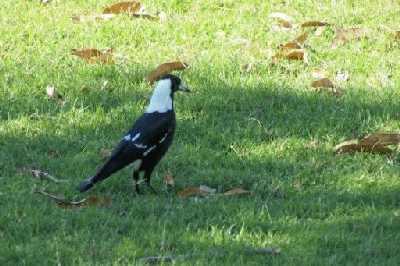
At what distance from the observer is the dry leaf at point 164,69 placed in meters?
8.93

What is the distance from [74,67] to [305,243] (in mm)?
3654

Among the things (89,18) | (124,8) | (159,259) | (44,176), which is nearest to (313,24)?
(124,8)

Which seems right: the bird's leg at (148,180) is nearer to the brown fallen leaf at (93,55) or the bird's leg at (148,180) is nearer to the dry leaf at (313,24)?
the brown fallen leaf at (93,55)

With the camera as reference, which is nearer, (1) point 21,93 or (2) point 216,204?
(2) point 216,204

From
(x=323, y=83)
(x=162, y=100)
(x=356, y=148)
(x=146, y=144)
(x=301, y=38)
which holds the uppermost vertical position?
(x=162, y=100)

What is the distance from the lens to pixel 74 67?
914cm

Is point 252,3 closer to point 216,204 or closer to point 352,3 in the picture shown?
point 352,3

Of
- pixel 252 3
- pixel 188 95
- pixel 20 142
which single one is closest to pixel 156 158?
pixel 20 142

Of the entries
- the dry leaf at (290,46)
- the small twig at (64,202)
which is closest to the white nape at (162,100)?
the small twig at (64,202)

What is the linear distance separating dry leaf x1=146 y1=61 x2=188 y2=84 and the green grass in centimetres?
9

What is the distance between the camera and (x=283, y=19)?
10.5 m

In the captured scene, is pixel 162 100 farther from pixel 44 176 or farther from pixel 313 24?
pixel 313 24

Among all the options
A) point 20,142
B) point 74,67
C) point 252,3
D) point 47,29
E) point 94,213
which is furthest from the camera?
point 252,3

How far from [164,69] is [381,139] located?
221 cm
